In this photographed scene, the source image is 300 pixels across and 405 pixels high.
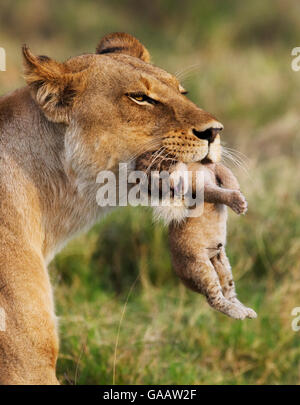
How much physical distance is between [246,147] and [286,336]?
11.5ft

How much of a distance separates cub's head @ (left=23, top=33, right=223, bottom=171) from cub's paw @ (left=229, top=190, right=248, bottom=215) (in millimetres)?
199

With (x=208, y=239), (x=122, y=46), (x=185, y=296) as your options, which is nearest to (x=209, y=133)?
(x=208, y=239)

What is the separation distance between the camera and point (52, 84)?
3.01m

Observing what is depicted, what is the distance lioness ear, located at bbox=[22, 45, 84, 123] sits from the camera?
2.97 metres

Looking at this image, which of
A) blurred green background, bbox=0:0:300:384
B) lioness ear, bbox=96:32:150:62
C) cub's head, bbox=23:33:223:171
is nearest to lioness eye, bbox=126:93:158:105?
cub's head, bbox=23:33:223:171

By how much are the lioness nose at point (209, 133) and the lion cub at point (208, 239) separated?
0.35 ft

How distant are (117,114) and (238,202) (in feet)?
2.04

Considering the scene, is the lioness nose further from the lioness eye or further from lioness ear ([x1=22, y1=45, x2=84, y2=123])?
lioness ear ([x1=22, y1=45, x2=84, y2=123])

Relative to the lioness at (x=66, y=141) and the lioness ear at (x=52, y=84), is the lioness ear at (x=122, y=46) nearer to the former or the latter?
the lioness at (x=66, y=141)

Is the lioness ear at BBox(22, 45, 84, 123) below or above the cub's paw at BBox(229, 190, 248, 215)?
above

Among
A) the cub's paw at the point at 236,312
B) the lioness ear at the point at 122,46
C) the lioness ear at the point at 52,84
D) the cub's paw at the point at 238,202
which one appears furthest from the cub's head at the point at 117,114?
the cub's paw at the point at 236,312

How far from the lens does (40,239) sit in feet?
9.99

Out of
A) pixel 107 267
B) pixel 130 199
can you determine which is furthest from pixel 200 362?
pixel 130 199
